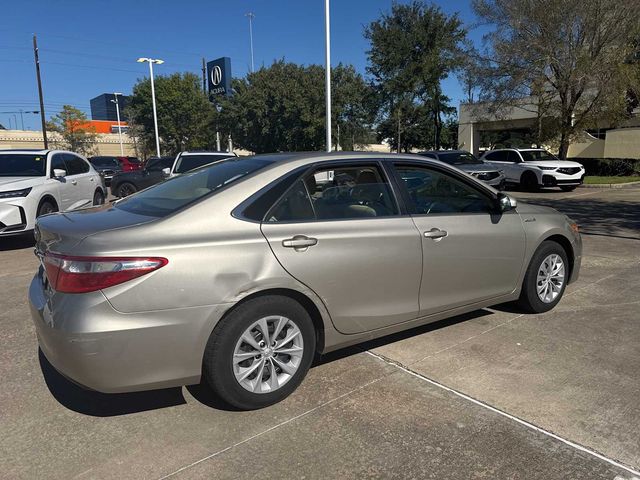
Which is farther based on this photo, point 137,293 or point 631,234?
point 631,234

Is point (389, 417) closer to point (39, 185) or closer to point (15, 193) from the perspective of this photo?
point (15, 193)

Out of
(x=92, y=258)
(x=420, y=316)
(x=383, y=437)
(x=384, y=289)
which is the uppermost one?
(x=92, y=258)

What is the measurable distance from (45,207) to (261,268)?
720 centimetres

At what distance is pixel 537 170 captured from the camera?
17375 mm

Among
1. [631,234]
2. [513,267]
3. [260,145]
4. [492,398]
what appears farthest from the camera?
[260,145]

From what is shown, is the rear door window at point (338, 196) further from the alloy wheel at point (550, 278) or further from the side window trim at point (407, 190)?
the alloy wheel at point (550, 278)

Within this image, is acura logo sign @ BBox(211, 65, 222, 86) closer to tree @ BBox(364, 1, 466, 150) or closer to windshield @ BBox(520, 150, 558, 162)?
tree @ BBox(364, 1, 466, 150)

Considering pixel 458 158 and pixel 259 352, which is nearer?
pixel 259 352

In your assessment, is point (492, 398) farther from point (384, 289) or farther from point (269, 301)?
point (269, 301)

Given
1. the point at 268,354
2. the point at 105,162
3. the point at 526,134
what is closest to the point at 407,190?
the point at 268,354

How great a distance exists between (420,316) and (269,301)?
135cm

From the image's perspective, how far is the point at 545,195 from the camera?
16844 mm

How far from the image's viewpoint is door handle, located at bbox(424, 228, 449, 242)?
3.72 m

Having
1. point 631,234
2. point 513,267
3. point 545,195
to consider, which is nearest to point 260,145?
point 545,195
